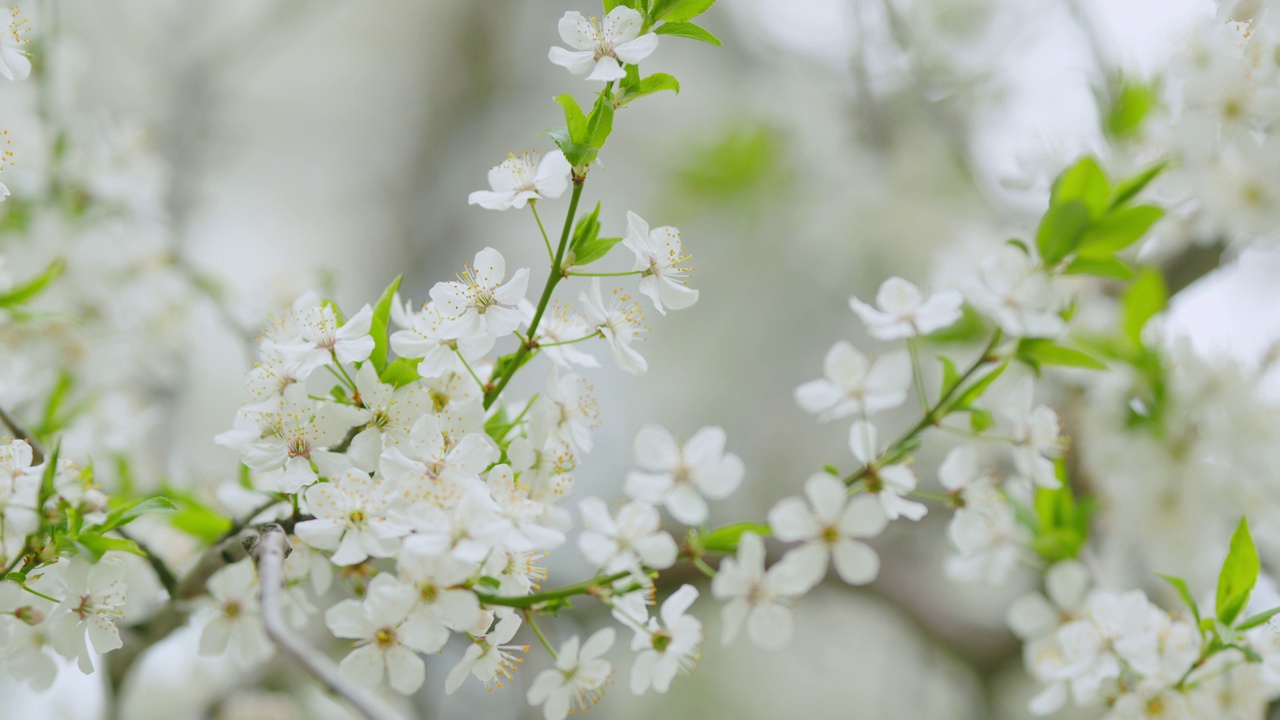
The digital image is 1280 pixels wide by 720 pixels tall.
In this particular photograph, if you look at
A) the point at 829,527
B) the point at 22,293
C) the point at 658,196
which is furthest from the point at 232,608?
the point at 658,196

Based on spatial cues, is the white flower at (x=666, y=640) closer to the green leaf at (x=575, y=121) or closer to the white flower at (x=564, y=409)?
the white flower at (x=564, y=409)

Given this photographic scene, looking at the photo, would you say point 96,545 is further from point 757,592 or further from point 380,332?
point 757,592

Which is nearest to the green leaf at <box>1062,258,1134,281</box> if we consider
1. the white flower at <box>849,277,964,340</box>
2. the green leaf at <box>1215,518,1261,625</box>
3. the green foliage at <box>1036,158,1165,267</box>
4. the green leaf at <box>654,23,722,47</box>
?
Result: the green foliage at <box>1036,158,1165,267</box>

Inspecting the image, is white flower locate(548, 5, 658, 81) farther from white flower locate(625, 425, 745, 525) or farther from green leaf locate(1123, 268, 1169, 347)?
green leaf locate(1123, 268, 1169, 347)

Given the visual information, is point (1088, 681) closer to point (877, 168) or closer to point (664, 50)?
point (877, 168)

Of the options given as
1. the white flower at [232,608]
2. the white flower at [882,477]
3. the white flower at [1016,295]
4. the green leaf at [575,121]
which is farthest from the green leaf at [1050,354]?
the white flower at [232,608]
